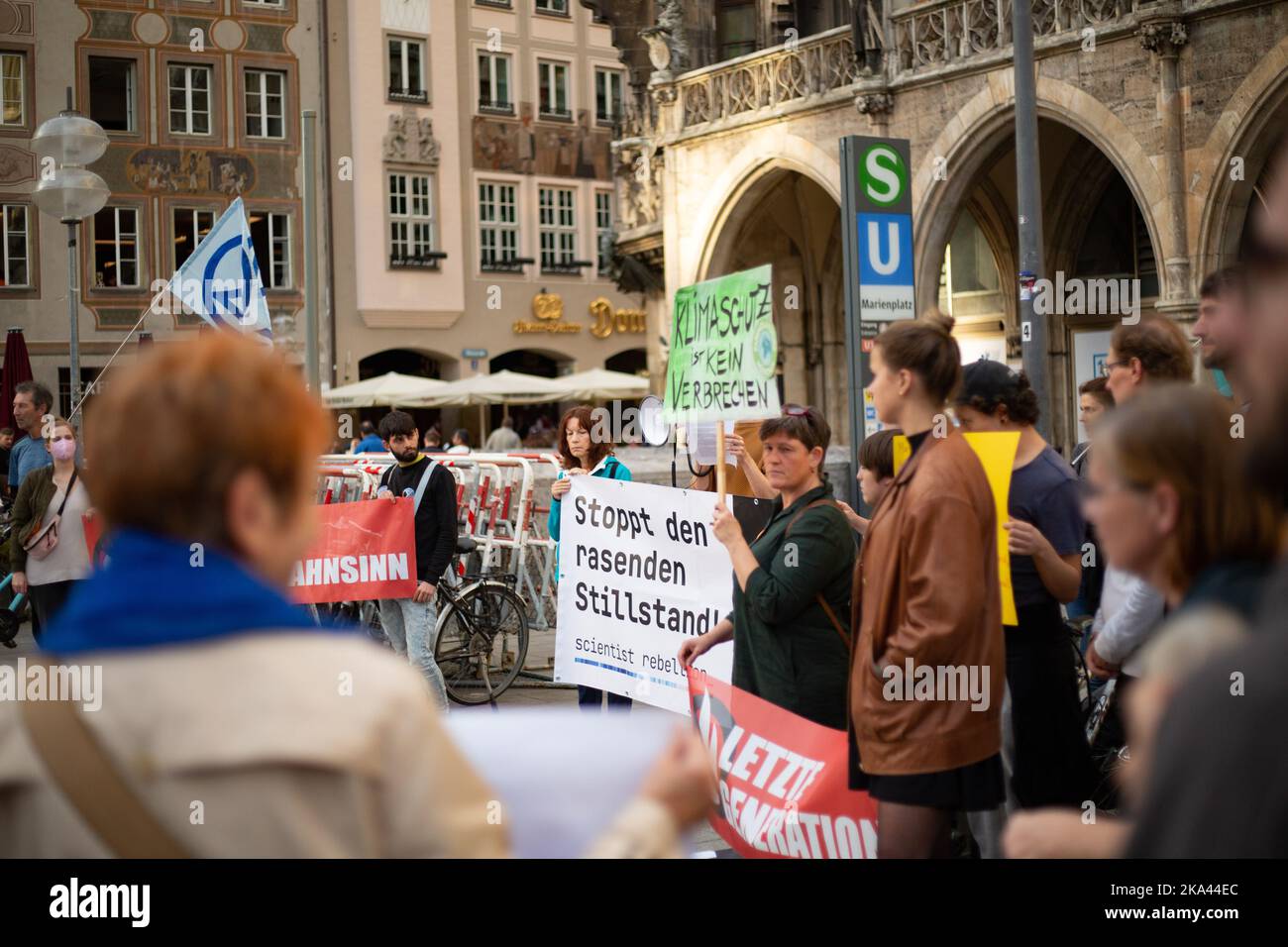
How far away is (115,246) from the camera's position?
36.8 metres

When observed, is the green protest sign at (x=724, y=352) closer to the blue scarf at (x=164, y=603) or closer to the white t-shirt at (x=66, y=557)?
the white t-shirt at (x=66, y=557)

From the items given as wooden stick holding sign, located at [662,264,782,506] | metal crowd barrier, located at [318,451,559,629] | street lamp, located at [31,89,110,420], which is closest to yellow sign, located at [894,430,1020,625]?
wooden stick holding sign, located at [662,264,782,506]

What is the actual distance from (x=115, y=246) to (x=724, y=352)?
109 feet

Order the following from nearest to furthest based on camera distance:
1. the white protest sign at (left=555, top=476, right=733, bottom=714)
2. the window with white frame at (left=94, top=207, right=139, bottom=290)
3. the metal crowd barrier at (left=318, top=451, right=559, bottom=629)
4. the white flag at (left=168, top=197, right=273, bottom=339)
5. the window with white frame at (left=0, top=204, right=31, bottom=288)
→ 1. the white protest sign at (left=555, top=476, right=733, bottom=714)
2. the white flag at (left=168, top=197, right=273, bottom=339)
3. the metal crowd barrier at (left=318, top=451, right=559, bottom=629)
4. the window with white frame at (left=0, top=204, right=31, bottom=288)
5. the window with white frame at (left=94, top=207, right=139, bottom=290)

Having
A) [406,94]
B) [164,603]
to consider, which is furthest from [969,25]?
[406,94]

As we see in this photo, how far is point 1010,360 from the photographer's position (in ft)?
77.3

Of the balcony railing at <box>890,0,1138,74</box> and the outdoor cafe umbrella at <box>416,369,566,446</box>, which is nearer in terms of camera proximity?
the balcony railing at <box>890,0,1138,74</box>

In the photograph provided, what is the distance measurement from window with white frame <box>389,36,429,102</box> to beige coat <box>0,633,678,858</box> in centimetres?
4031

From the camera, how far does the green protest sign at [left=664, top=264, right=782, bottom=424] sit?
→ 6.28m

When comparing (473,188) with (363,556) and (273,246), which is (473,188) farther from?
(363,556)

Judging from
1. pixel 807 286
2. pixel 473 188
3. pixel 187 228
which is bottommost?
pixel 807 286

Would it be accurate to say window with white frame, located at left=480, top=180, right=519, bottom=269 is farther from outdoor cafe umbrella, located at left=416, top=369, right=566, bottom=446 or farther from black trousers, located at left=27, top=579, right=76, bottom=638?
black trousers, located at left=27, top=579, right=76, bottom=638

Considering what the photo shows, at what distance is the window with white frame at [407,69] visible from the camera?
1587 inches

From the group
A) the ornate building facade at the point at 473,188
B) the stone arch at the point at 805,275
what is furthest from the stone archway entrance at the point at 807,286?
the ornate building facade at the point at 473,188
